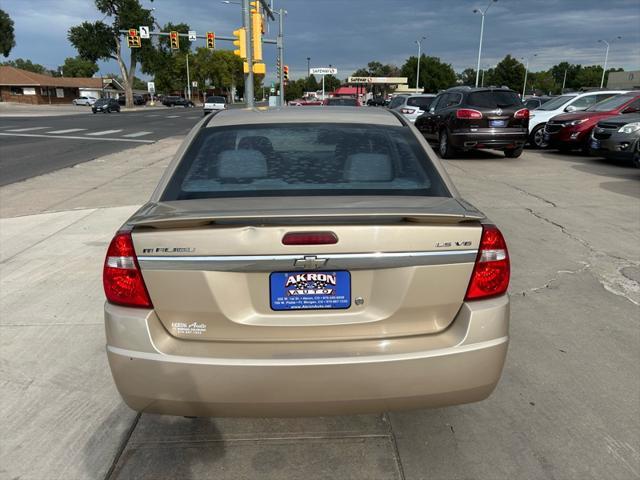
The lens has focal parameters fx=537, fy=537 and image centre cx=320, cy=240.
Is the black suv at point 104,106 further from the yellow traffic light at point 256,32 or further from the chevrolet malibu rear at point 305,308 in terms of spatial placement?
the chevrolet malibu rear at point 305,308

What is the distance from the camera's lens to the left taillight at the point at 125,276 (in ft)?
7.38

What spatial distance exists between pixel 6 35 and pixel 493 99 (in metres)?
88.4

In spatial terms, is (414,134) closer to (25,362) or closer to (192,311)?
(192,311)

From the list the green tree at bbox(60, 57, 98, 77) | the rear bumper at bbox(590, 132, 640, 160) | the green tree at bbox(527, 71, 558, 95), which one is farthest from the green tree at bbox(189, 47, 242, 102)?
the rear bumper at bbox(590, 132, 640, 160)

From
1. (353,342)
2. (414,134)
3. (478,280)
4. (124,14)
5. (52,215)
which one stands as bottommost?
(52,215)

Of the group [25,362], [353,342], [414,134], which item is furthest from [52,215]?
[353,342]

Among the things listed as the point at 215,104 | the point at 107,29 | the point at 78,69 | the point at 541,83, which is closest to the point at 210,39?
the point at 215,104

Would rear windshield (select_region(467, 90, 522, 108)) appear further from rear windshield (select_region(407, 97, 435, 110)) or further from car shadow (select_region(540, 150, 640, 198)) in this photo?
rear windshield (select_region(407, 97, 435, 110))

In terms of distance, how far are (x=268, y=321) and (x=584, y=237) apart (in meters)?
5.67

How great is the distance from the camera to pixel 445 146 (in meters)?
14.8

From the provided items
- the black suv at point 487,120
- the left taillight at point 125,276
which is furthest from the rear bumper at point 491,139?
the left taillight at point 125,276

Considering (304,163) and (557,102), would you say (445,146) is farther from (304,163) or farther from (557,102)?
(304,163)

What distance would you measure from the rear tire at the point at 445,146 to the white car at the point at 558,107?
13.0 feet

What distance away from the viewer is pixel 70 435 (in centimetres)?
287
